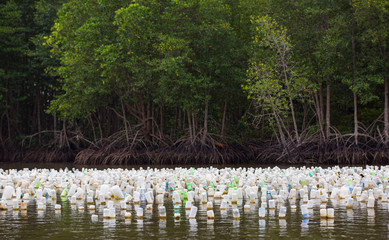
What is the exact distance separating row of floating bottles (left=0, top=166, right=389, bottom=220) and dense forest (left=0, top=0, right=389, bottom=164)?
10.3 m

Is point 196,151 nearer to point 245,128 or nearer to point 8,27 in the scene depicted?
point 245,128

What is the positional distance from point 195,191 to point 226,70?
672 inches

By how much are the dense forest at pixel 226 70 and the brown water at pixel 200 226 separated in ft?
49.6

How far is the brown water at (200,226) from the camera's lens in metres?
7.53

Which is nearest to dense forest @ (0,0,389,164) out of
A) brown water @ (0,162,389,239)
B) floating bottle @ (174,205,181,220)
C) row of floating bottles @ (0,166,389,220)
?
row of floating bottles @ (0,166,389,220)

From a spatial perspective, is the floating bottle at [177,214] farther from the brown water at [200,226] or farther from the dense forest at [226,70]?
the dense forest at [226,70]

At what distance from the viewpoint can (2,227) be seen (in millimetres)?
8242

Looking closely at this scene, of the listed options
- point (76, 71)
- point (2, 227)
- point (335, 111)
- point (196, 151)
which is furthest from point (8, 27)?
point (2, 227)

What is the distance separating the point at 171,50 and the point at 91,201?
634 inches

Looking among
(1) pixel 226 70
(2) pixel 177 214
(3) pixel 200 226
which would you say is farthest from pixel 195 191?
(1) pixel 226 70

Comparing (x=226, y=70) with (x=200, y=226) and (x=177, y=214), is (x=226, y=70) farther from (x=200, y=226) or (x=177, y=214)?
(x=200, y=226)

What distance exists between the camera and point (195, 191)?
12.0 m

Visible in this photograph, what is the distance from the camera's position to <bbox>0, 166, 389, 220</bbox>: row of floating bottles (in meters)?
9.74

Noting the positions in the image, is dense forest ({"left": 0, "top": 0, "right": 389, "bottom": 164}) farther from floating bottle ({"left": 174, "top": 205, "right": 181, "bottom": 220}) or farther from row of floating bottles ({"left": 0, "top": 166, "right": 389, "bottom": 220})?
floating bottle ({"left": 174, "top": 205, "right": 181, "bottom": 220})
